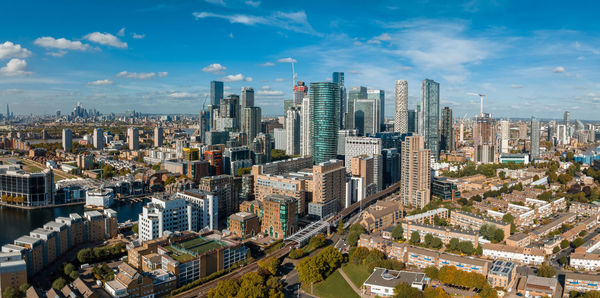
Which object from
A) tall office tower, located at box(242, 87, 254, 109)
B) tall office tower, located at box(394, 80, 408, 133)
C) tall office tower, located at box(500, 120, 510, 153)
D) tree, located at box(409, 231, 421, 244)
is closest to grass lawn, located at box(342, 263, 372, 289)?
tree, located at box(409, 231, 421, 244)

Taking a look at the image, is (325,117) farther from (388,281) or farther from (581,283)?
(581,283)

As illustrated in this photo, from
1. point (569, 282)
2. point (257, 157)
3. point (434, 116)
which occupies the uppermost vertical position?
A: point (434, 116)

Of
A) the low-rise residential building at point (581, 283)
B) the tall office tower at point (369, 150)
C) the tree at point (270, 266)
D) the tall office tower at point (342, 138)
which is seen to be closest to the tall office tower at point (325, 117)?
the tall office tower at point (369, 150)

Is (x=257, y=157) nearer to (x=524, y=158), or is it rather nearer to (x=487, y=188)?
(x=487, y=188)

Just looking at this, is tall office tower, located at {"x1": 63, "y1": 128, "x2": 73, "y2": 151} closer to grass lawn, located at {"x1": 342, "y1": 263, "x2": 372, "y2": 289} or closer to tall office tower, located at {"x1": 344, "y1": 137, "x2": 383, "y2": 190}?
tall office tower, located at {"x1": 344, "y1": 137, "x2": 383, "y2": 190}

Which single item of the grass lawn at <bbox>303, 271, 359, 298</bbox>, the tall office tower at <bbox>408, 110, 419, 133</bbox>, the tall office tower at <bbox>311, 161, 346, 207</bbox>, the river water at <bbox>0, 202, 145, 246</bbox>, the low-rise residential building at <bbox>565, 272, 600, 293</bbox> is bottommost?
the grass lawn at <bbox>303, 271, 359, 298</bbox>


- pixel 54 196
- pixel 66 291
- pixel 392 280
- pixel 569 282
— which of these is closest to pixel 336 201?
pixel 392 280
